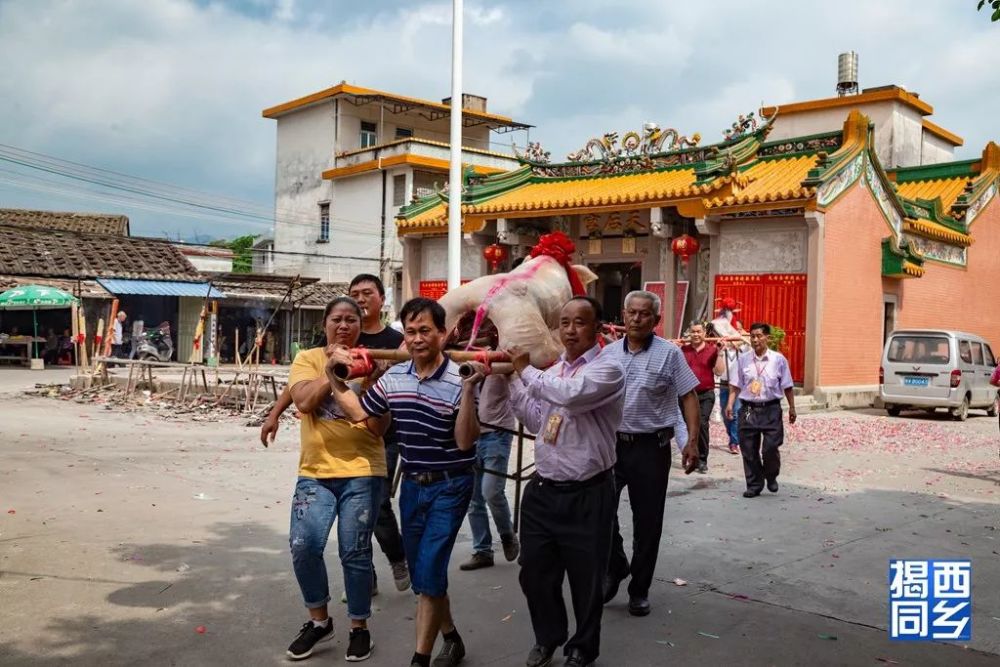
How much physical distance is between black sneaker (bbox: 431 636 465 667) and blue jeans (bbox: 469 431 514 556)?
5.33ft

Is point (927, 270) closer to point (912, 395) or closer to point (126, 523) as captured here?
point (912, 395)

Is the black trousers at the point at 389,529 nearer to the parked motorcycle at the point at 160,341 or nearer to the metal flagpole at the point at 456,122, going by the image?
the metal flagpole at the point at 456,122

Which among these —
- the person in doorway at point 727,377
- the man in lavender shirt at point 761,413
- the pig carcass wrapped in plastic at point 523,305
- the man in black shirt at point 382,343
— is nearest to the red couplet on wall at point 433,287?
the person in doorway at point 727,377

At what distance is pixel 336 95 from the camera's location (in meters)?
35.0

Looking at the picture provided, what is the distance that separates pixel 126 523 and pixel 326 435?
3345 mm

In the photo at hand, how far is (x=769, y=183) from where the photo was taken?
17.4m

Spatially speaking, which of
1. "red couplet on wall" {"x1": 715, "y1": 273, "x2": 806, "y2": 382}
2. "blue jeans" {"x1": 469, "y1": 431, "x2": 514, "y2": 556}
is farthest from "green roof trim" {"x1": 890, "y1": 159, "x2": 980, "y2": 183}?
"blue jeans" {"x1": 469, "y1": 431, "x2": 514, "y2": 556}

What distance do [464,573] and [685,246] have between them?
13.3m

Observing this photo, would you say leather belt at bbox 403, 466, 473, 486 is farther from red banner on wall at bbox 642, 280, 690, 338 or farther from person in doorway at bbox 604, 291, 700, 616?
red banner on wall at bbox 642, 280, 690, 338

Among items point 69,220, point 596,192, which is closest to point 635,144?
point 596,192

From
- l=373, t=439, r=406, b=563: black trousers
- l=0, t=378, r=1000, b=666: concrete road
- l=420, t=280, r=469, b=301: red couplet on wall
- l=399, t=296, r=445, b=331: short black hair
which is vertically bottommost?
l=0, t=378, r=1000, b=666: concrete road

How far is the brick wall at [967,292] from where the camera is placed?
19766 millimetres

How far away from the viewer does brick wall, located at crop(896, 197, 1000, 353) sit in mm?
19766

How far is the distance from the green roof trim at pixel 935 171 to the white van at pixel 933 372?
24.6 ft
